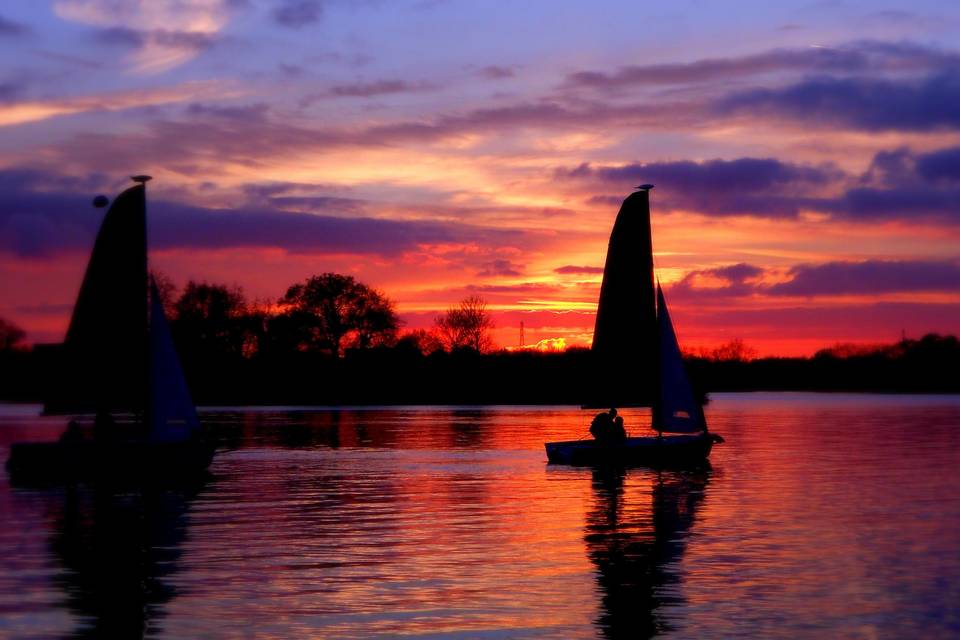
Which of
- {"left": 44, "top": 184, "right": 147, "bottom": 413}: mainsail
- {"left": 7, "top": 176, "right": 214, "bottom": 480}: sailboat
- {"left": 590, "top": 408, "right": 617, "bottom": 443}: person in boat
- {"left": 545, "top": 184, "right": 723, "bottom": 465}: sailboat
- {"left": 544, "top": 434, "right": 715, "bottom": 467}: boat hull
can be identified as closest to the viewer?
{"left": 7, "top": 176, "right": 214, "bottom": 480}: sailboat

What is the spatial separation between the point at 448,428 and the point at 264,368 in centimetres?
7182

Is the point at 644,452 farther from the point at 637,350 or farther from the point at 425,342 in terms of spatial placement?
the point at 425,342

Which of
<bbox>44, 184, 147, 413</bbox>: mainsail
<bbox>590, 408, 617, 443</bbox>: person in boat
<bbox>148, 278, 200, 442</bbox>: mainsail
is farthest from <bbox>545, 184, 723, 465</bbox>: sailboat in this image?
<bbox>44, 184, 147, 413</bbox>: mainsail

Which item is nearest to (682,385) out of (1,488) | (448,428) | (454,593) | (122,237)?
(122,237)

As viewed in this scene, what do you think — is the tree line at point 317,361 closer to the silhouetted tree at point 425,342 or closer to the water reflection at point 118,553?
the silhouetted tree at point 425,342

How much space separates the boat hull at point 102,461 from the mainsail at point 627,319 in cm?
1798

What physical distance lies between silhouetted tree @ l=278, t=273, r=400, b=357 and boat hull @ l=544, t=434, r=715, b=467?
11349 cm

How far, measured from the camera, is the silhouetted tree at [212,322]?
534 feet

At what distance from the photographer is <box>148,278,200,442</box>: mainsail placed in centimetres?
4481

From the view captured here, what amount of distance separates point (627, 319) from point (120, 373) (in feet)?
67.6

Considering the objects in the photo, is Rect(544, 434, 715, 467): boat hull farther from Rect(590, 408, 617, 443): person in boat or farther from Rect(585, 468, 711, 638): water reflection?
Rect(585, 468, 711, 638): water reflection

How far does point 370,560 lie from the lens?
2672 centimetres

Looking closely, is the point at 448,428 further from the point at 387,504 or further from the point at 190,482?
the point at 387,504

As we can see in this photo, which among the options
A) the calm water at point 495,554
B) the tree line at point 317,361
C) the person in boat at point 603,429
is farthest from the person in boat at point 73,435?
the tree line at point 317,361
